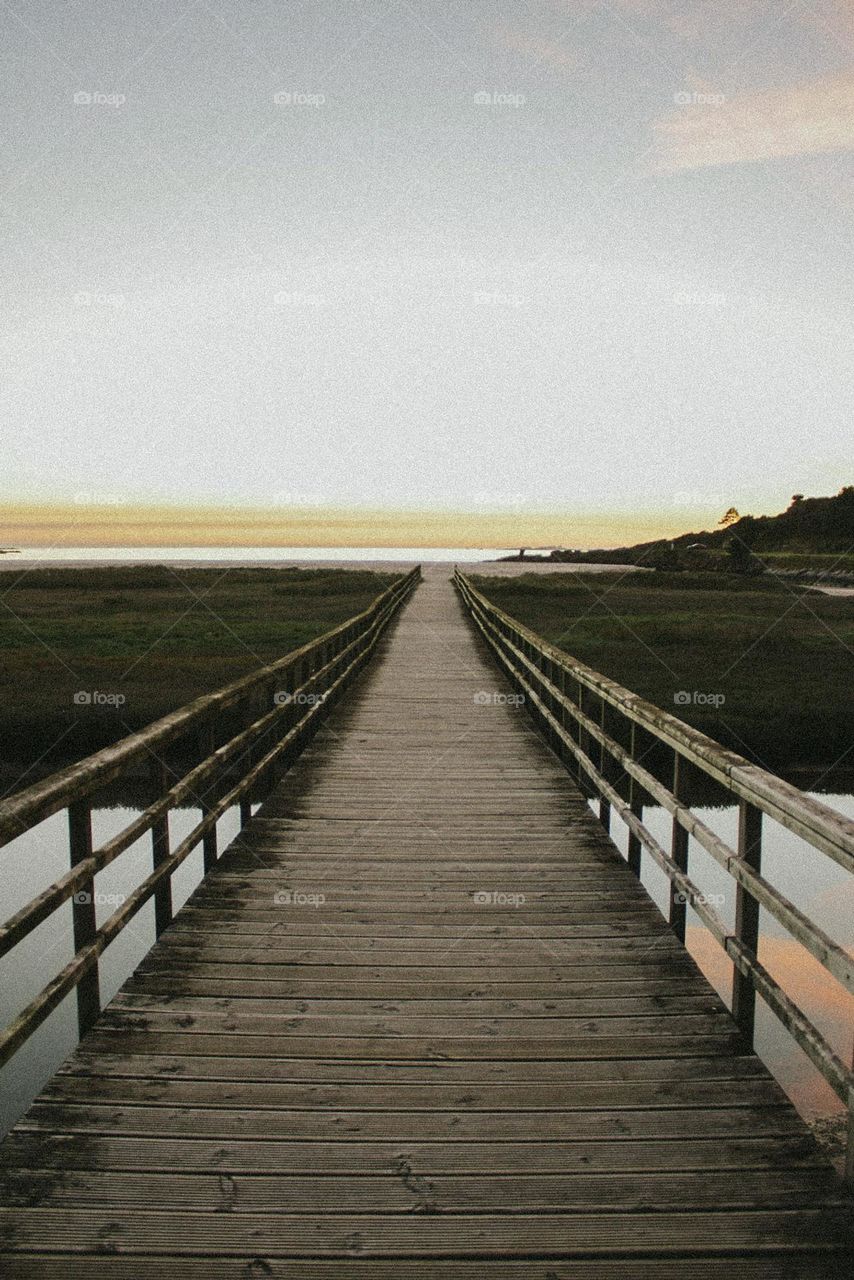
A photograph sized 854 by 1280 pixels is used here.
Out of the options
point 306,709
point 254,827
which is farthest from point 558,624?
point 254,827

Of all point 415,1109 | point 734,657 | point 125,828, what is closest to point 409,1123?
point 415,1109

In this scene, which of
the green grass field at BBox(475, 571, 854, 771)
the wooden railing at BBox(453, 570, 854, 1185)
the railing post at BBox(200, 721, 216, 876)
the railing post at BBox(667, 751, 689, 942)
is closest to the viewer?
the wooden railing at BBox(453, 570, 854, 1185)

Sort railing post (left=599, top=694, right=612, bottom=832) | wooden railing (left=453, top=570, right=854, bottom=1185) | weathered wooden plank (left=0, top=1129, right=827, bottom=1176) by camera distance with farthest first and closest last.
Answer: railing post (left=599, top=694, right=612, bottom=832) → weathered wooden plank (left=0, top=1129, right=827, bottom=1176) → wooden railing (left=453, top=570, right=854, bottom=1185)

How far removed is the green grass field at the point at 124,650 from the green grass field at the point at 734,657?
9697 millimetres

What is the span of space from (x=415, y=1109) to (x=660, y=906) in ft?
24.4

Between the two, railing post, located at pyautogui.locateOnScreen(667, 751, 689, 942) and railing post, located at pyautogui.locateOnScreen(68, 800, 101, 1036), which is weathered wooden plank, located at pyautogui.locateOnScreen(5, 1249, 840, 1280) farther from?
railing post, located at pyautogui.locateOnScreen(667, 751, 689, 942)

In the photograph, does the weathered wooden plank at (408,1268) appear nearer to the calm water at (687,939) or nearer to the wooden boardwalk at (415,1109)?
the wooden boardwalk at (415,1109)

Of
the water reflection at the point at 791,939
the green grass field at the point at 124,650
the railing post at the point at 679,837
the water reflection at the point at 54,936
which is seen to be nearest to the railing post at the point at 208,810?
the water reflection at the point at 54,936

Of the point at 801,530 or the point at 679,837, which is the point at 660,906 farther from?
the point at 801,530

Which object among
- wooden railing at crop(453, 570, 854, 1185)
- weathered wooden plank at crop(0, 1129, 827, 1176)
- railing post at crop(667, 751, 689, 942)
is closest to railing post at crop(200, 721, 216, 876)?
weathered wooden plank at crop(0, 1129, 827, 1176)

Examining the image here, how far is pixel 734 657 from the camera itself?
24766 mm

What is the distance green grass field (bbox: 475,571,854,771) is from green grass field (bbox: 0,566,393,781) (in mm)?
9697

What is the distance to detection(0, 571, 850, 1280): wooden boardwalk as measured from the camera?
82.7 inches

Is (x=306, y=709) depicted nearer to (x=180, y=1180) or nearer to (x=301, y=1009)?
(x=301, y=1009)
